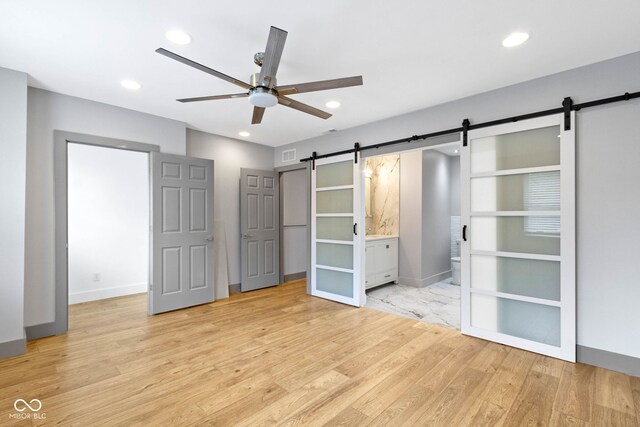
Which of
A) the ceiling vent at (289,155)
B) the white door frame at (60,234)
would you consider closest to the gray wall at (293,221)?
the ceiling vent at (289,155)

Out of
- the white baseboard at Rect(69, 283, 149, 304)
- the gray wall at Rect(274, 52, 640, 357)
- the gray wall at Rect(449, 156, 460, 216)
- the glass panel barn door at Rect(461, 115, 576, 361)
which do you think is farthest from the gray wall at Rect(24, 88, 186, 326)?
the gray wall at Rect(449, 156, 460, 216)

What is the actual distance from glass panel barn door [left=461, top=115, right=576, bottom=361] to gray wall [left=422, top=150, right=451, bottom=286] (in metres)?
2.21

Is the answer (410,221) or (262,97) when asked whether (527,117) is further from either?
(410,221)

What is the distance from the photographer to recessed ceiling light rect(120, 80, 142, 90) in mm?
3061

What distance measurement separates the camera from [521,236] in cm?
296

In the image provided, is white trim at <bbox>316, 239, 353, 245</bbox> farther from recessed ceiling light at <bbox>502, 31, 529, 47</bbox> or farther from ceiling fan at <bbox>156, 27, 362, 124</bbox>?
recessed ceiling light at <bbox>502, 31, 529, 47</bbox>

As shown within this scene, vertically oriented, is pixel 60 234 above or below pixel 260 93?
below

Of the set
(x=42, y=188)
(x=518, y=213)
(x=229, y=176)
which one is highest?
(x=229, y=176)

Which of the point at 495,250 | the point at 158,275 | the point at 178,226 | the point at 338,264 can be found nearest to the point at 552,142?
the point at 495,250

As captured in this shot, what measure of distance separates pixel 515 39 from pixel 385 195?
12.7 feet

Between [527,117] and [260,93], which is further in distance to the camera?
[527,117]

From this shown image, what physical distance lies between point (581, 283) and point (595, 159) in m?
1.11

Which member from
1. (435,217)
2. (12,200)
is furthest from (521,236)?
(12,200)

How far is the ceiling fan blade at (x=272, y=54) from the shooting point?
1715 mm
